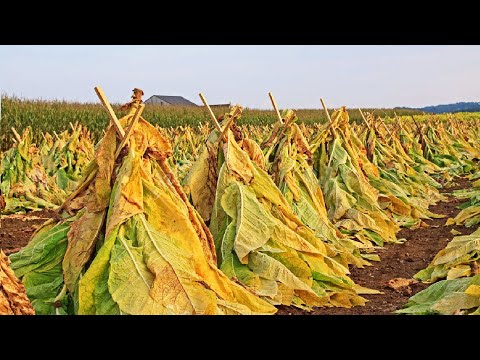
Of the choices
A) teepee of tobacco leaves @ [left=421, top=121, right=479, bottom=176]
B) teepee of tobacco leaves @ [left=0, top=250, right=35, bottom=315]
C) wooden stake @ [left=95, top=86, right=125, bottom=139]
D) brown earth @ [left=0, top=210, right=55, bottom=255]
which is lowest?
teepee of tobacco leaves @ [left=0, top=250, right=35, bottom=315]

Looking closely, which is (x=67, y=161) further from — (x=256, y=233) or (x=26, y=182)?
(x=256, y=233)

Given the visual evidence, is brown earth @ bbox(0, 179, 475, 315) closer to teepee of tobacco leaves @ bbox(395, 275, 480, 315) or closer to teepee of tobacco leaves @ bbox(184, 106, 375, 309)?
teepee of tobacco leaves @ bbox(184, 106, 375, 309)

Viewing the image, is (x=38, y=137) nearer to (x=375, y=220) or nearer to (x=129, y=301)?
(x=375, y=220)

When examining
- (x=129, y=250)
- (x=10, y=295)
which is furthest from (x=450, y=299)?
(x=10, y=295)

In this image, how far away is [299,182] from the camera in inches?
334

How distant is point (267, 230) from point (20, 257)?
2.27m

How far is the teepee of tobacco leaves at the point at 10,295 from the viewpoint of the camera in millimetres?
3178

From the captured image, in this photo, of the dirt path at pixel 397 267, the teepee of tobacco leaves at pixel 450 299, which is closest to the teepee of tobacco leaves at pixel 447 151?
the dirt path at pixel 397 267

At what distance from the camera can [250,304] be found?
466cm

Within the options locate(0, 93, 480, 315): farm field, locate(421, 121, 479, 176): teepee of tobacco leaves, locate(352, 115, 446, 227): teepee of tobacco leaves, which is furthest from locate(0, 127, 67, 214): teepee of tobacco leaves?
locate(421, 121, 479, 176): teepee of tobacco leaves

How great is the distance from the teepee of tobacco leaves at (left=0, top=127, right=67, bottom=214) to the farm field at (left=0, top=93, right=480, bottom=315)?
775mm

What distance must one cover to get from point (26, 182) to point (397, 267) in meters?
8.59

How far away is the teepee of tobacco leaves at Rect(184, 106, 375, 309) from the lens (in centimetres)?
558

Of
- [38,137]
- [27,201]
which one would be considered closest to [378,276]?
[27,201]
